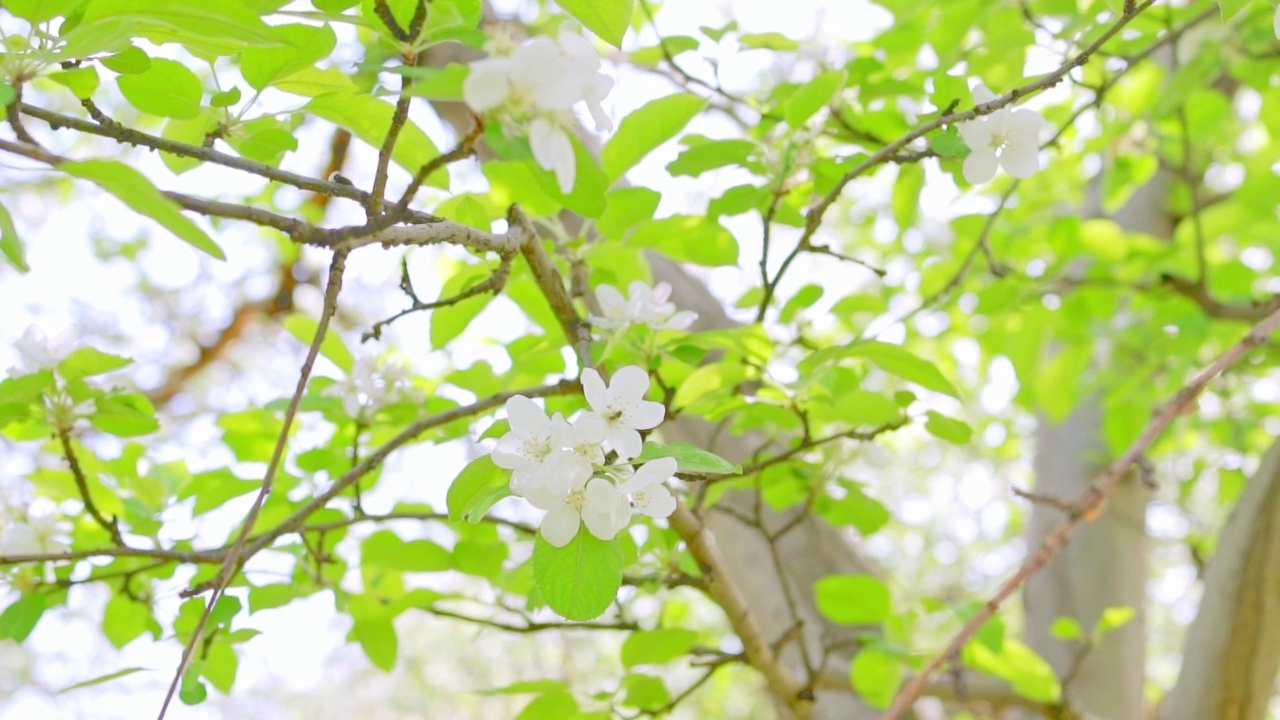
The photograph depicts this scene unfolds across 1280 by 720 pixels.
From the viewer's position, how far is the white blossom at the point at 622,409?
61 cm

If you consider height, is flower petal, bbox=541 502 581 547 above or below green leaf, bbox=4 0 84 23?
below

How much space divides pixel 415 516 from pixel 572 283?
29 centimetres

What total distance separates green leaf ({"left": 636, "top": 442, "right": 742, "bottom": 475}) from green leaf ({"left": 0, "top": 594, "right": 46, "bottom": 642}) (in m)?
0.72

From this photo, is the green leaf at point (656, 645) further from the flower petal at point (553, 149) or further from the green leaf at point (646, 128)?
the flower petal at point (553, 149)

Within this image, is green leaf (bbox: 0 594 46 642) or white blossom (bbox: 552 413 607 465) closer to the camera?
white blossom (bbox: 552 413 607 465)

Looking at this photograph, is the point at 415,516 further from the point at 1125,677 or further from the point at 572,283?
the point at 1125,677

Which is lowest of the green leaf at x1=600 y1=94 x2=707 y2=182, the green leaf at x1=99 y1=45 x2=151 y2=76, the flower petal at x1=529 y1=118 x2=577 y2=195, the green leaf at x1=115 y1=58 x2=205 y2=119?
the flower petal at x1=529 y1=118 x2=577 y2=195

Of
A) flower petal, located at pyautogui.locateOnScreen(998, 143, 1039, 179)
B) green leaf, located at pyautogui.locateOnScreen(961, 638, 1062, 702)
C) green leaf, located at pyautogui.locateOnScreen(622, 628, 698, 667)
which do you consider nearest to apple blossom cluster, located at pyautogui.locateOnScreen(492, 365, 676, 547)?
flower petal, located at pyautogui.locateOnScreen(998, 143, 1039, 179)

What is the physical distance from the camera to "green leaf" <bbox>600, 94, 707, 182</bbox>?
2.89ft

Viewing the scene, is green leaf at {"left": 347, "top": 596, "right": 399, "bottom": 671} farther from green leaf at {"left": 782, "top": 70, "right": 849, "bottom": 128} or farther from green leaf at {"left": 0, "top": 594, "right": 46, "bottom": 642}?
green leaf at {"left": 782, "top": 70, "right": 849, "bottom": 128}

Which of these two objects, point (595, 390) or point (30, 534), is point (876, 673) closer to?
point (595, 390)

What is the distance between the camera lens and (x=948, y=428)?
39.4 inches

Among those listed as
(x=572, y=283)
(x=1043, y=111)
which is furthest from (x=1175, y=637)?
(x=572, y=283)

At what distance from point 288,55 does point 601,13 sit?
0.79ft
